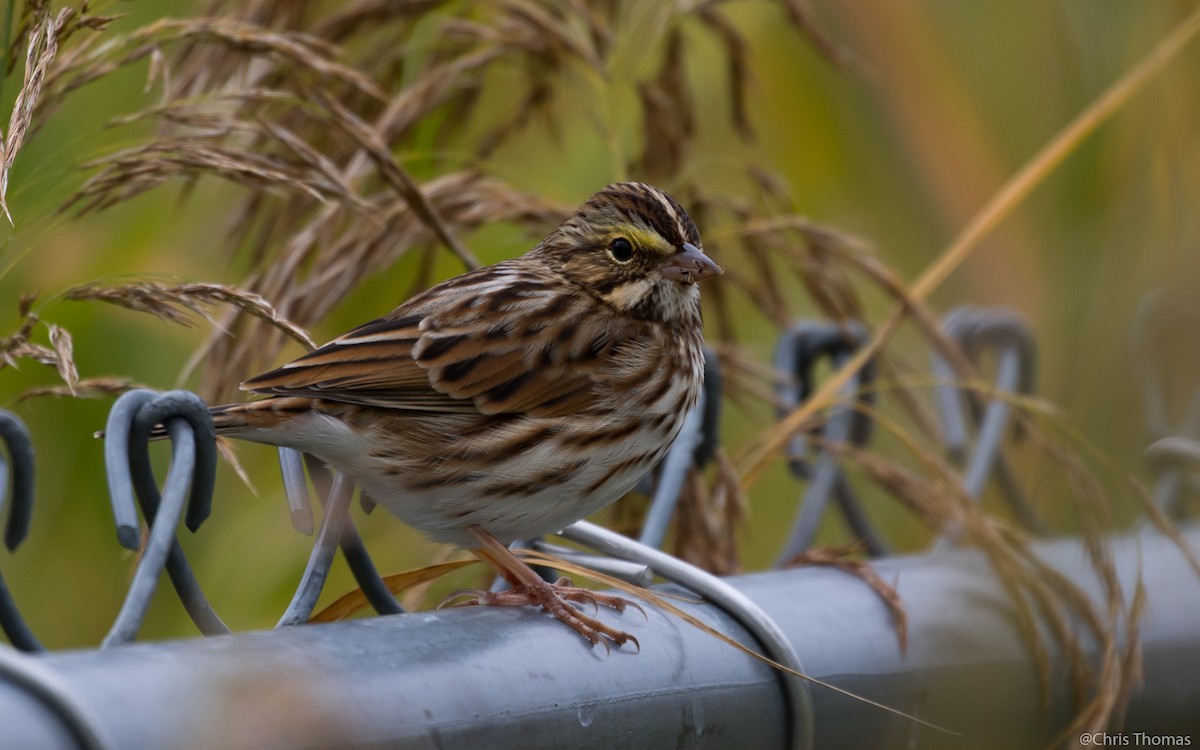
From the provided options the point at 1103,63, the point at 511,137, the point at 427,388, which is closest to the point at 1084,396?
the point at 1103,63

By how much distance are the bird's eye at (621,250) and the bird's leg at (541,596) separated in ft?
1.61

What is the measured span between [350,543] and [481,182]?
1.07 m

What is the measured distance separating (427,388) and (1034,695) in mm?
825

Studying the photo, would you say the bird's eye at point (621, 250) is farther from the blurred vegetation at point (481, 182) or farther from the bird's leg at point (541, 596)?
the bird's leg at point (541, 596)

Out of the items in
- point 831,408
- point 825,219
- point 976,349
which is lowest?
point 831,408

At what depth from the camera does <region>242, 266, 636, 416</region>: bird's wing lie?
1.89 meters

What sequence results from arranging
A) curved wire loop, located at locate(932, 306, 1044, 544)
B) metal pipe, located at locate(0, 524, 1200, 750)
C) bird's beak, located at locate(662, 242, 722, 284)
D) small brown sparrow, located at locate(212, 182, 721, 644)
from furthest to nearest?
curved wire loop, located at locate(932, 306, 1044, 544) < bird's beak, located at locate(662, 242, 722, 284) < small brown sparrow, located at locate(212, 182, 721, 644) < metal pipe, located at locate(0, 524, 1200, 750)

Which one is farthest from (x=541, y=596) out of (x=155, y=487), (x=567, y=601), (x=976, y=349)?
(x=976, y=349)

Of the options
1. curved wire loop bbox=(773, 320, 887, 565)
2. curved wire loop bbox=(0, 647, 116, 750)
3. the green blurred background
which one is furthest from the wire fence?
curved wire loop bbox=(773, 320, 887, 565)

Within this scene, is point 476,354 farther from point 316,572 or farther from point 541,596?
point 316,572

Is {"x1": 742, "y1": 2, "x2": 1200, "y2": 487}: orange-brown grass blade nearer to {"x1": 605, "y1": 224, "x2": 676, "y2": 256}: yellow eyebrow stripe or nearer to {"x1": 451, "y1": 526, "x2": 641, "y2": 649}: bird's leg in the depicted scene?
{"x1": 605, "y1": 224, "x2": 676, "y2": 256}: yellow eyebrow stripe

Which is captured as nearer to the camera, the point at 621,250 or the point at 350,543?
the point at 350,543

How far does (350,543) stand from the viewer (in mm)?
1524

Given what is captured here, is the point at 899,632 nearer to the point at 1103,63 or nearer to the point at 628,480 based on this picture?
the point at 628,480
